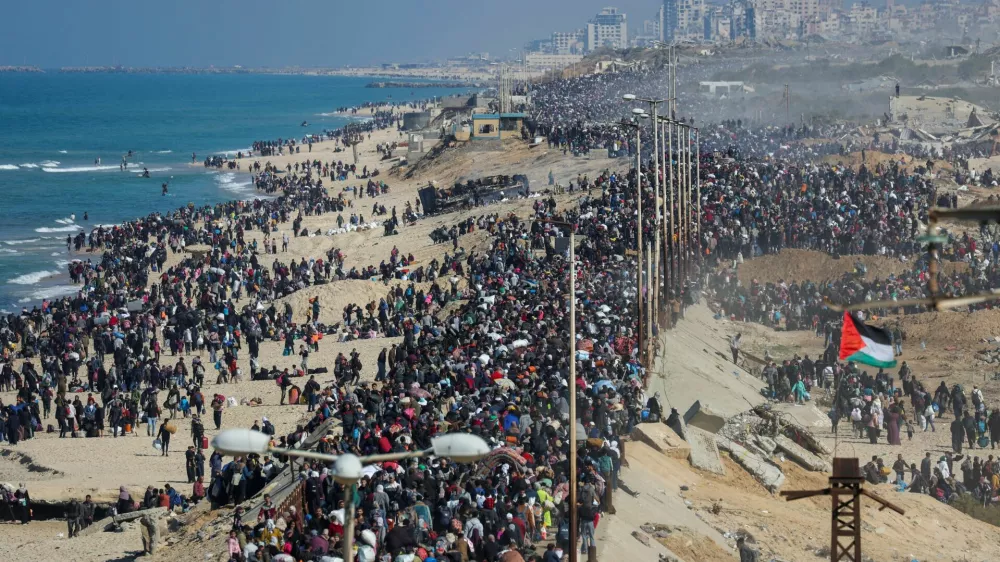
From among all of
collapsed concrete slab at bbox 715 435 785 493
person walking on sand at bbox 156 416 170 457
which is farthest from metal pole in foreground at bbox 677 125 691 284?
person walking on sand at bbox 156 416 170 457

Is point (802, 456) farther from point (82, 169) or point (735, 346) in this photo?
point (82, 169)

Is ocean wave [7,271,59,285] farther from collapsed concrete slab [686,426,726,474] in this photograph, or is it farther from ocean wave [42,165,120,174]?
ocean wave [42,165,120,174]

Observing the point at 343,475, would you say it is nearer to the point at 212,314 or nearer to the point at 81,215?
the point at 212,314

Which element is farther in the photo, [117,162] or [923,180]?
[117,162]

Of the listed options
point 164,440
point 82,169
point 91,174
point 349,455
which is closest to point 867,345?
point 349,455

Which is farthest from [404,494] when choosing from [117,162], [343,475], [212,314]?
[117,162]

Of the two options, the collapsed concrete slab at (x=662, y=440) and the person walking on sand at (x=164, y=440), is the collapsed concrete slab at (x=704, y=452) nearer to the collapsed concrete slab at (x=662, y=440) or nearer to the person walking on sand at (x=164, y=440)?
the collapsed concrete slab at (x=662, y=440)
